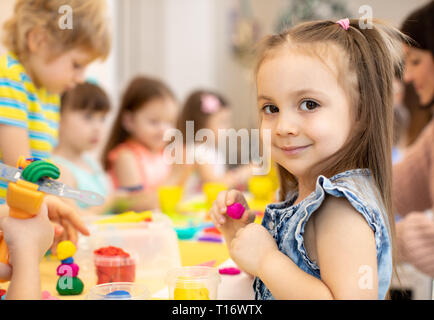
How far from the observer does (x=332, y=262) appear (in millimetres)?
542

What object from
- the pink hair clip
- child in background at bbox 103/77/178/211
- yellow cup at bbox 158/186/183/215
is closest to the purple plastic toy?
yellow cup at bbox 158/186/183/215

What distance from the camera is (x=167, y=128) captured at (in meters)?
2.16

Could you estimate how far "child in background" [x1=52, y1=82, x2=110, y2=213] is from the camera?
1679 mm

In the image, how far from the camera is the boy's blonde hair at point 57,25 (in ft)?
2.92

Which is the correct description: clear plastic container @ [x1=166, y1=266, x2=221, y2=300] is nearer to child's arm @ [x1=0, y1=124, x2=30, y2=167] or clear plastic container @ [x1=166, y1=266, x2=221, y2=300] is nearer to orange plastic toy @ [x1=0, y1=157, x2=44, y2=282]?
orange plastic toy @ [x1=0, y1=157, x2=44, y2=282]

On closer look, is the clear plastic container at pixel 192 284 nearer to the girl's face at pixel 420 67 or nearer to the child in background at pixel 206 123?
the girl's face at pixel 420 67

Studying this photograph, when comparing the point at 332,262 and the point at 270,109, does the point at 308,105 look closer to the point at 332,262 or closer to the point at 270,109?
the point at 270,109

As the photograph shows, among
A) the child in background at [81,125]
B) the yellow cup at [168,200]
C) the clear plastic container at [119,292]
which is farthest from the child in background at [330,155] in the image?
the child in background at [81,125]

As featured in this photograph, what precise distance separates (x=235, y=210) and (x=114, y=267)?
224mm

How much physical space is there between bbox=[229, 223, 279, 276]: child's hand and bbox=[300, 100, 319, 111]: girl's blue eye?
170 millimetres

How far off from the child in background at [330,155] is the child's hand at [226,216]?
0.26 feet

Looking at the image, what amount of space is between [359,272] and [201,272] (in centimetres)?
24

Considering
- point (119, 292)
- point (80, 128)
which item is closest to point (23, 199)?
point (119, 292)
